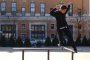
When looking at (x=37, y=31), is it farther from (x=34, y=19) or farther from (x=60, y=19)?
(x=60, y=19)

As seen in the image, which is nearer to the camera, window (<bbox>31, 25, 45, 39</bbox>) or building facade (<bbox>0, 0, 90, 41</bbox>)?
window (<bbox>31, 25, 45, 39</bbox>)

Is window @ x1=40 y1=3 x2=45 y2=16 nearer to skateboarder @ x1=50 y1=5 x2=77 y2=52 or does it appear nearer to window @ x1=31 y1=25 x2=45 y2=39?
window @ x1=31 y1=25 x2=45 y2=39

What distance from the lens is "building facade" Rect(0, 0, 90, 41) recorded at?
73875 millimetres

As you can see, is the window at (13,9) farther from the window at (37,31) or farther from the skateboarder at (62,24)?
the skateboarder at (62,24)

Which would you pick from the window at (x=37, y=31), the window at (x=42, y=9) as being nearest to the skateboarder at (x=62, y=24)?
the window at (x=37, y=31)

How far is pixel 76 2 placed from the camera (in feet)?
252

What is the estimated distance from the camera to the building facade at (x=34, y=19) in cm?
7388

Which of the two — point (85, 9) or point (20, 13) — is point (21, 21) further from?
point (85, 9)

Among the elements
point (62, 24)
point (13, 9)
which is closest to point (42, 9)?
point (13, 9)

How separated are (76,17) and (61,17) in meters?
59.9

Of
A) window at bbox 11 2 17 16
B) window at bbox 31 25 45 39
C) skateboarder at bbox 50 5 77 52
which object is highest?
window at bbox 11 2 17 16

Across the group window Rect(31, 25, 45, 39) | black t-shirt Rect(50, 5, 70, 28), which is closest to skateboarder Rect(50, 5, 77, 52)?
black t-shirt Rect(50, 5, 70, 28)
